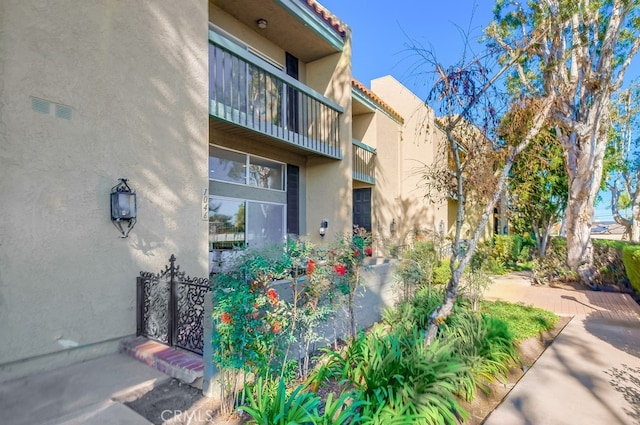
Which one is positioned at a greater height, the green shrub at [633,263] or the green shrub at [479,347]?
the green shrub at [633,263]

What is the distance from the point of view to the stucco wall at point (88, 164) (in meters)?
3.77

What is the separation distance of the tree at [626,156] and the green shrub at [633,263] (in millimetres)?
5334

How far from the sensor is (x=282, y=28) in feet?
27.8

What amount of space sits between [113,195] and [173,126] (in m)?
1.54

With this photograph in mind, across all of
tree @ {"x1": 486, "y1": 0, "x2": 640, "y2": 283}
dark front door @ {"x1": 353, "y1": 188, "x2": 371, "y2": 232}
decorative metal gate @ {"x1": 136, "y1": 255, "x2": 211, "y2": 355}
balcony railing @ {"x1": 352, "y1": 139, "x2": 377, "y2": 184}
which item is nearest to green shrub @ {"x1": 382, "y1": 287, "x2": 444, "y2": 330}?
decorative metal gate @ {"x1": 136, "y1": 255, "x2": 211, "y2": 355}

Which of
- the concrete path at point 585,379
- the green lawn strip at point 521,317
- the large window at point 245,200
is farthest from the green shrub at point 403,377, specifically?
the large window at point 245,200

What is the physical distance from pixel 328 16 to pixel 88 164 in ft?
24.9

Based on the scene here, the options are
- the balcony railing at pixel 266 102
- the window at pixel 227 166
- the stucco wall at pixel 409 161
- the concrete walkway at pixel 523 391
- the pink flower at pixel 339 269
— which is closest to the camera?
the concrete walkway at pixel 523 391

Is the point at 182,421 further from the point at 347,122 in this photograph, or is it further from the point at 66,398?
the point at 347,122

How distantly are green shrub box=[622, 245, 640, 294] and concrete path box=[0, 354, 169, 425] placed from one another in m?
11.5

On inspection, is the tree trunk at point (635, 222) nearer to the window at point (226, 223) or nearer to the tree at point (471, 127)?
the tree at point (471, 127)

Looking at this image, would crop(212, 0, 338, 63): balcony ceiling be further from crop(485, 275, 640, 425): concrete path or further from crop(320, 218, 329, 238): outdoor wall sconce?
crop(485, 275, 640, 425): concrete path

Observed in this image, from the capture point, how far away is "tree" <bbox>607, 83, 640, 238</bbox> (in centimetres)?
1329

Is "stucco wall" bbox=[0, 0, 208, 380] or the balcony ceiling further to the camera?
the balcony ceiling
